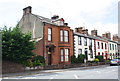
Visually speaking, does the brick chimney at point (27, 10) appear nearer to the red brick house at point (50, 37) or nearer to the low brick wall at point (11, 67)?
the red brick house at point (50, 37)

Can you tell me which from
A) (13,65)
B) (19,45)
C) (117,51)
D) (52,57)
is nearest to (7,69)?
(13,65)

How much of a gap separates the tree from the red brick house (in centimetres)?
463

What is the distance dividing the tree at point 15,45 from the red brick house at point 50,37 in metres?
4.63

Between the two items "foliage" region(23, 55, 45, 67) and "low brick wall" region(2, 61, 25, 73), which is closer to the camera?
"low brick wall" region(2, 61, 25, 73)

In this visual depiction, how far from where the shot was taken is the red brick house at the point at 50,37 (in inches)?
952

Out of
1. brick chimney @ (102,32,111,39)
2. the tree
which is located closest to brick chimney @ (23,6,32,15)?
the tree

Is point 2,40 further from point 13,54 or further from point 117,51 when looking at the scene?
point 117,51

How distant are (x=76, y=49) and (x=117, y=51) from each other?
883 inches

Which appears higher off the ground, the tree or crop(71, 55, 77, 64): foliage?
the tree

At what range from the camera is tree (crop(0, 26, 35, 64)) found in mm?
17234

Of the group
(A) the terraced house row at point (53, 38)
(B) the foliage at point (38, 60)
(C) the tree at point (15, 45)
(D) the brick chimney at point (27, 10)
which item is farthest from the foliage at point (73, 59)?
(D) the brick chimney at point (27, 10)

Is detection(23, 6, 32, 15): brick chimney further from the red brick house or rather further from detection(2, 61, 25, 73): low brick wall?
detection(2, 61, 25, 73): low brick wall

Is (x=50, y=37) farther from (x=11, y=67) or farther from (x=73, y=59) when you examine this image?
(x=11, y=67)

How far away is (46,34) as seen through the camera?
2453cm
